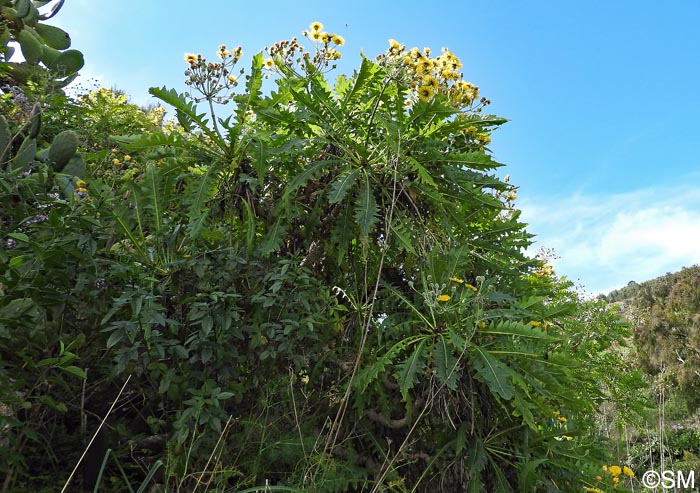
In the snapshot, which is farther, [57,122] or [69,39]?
[69,39]

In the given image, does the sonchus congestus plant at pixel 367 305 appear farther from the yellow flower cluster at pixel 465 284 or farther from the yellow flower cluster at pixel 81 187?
the yellow flower cluster at pixel 81 187

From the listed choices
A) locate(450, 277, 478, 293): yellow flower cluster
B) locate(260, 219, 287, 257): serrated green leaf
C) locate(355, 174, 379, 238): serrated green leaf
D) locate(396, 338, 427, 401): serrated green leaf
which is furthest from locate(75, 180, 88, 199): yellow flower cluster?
locate(450, 277, 478, 293): yellow flower cluster

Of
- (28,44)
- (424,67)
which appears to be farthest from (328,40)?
(28,44)

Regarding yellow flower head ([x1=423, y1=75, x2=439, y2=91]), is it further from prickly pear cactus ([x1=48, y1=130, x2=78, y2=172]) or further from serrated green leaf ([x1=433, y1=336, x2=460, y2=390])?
prickly pear cactus ([x1=48, y1=130, x2=78, y2=172])

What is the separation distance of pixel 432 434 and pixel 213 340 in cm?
98

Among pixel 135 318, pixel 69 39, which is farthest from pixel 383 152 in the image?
pixel 69 39

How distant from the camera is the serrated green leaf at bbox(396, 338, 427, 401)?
6.33ft

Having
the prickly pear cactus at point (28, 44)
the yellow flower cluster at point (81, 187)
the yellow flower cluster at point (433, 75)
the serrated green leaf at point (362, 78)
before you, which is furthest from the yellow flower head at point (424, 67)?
the prickly pear cactus at point (28, 44)

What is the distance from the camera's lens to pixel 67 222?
6.24ft

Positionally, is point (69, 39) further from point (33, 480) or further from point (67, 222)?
point (33, 480)

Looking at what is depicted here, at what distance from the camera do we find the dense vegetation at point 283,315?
1.87 meters

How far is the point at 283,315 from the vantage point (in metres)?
2.02

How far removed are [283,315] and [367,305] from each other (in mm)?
395

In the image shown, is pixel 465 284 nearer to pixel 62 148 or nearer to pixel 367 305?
pixel 367 305
